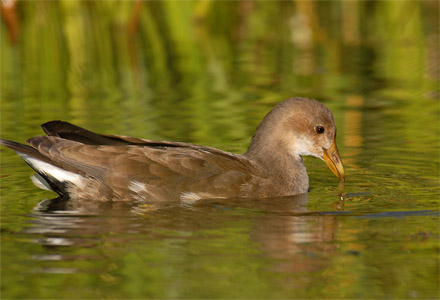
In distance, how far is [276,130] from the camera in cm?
849

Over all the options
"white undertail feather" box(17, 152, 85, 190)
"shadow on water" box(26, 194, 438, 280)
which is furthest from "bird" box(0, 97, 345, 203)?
"shadow on water" box(26, 194, 438, 280)

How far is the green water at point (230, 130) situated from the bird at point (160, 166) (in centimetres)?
23

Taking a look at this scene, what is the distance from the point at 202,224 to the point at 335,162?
2.03 meters

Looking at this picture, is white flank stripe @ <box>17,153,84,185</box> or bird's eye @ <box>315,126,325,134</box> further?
bird's eye @ <box>315,126,325,134</box>

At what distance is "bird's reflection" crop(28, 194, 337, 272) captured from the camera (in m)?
6.27

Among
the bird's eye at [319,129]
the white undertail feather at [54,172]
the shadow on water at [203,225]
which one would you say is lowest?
the shadow on water at [203,225]

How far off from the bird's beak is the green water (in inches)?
4.2

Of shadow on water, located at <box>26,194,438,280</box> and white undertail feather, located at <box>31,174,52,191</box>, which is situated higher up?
white undertail feather, located at <box>31,174,52,191</box>

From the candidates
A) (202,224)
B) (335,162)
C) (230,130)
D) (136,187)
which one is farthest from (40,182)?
(230,130)

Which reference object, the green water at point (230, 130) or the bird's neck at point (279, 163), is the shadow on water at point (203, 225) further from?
the bird's neck at point (279, 163)

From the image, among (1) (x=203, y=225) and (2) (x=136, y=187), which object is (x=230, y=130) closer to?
(2) (x=136, y=187)

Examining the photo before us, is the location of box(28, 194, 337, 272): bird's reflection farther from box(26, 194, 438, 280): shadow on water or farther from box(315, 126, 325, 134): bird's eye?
box(315, 126, 325, 134): bird's eye

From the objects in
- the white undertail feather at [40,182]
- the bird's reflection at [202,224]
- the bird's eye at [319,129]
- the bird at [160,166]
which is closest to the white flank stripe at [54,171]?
the bird at [160,166]

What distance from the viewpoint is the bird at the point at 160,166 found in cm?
777
